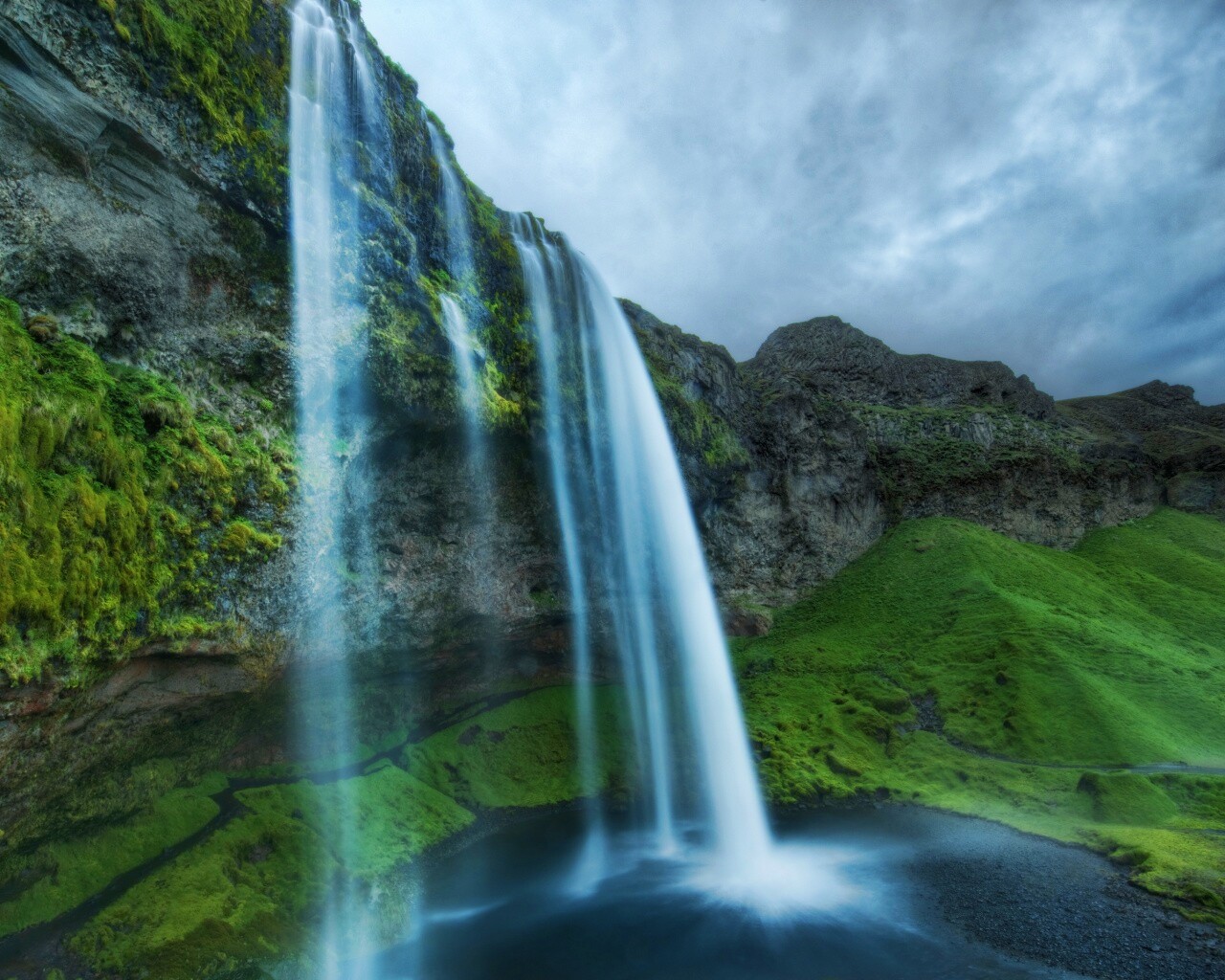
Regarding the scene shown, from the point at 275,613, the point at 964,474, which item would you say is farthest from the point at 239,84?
the point at 964,474

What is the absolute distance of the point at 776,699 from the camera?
1268 inches

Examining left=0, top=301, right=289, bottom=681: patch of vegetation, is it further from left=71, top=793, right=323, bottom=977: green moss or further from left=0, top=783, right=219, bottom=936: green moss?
left=71, top=793, right=323, bottom=977: green moss

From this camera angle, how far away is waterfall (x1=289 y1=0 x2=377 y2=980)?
1836 centimetres

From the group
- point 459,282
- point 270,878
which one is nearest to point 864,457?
point 459,282

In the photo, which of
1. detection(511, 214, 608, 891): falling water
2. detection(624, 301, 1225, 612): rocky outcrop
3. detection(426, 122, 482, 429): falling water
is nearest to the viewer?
detection(426, 122, 482, 429): falling water

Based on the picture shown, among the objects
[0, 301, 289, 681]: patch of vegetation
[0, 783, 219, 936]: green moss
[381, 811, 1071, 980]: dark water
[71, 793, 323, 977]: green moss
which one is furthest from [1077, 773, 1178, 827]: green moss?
[0, 783, 219, 936]: green moss

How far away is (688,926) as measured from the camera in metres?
15.5

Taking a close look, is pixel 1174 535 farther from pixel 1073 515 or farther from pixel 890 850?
pixel 890 850

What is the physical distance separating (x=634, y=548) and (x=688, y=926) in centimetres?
A: 1621

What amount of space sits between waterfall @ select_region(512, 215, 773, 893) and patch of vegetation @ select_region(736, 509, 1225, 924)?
3374 mm

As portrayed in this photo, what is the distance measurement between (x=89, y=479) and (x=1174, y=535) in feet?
242

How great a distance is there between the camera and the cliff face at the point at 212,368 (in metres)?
13.0

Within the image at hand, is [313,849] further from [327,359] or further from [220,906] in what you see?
[327,359]

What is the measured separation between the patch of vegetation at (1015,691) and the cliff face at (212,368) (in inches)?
593
